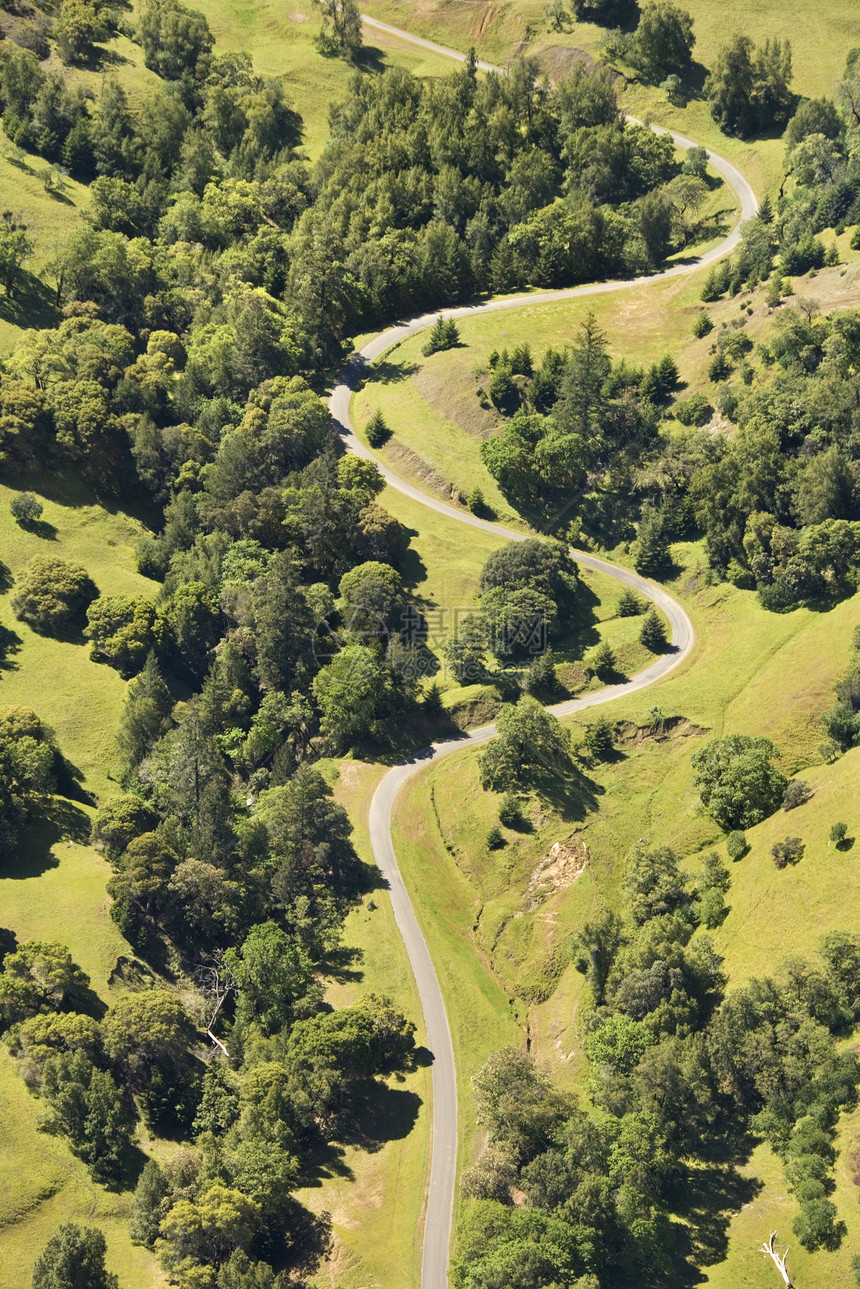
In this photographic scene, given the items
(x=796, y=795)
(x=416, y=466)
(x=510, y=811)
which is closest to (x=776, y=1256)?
(x=796, y=795)

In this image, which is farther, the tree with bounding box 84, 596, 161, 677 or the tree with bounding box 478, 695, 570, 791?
the tree with bounding box 84, 596, 161, 677

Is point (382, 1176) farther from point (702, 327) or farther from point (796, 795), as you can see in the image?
point (702, 327)

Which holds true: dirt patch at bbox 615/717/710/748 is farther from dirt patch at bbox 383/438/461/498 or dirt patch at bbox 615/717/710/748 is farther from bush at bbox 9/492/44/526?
bush at bbox 9/492/44/526

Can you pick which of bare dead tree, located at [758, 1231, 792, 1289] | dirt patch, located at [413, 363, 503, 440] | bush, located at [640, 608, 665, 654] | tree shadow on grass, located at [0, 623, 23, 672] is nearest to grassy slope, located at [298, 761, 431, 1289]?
bare dead tree, located at [758, 1231, 792, 1289]

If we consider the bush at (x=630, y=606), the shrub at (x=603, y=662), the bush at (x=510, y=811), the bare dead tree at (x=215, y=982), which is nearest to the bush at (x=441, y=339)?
the bush at (x=630, y=606)

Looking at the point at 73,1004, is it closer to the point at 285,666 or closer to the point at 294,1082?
the point at 294,1082

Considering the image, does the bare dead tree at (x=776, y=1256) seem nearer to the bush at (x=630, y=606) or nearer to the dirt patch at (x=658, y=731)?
the dirt patch at (x=658, y=731)
